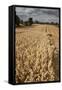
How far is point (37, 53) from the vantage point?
9.58 ft

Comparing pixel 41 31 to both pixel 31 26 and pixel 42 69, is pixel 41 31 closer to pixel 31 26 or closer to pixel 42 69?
pixel 31 26

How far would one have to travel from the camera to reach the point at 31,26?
114 inches

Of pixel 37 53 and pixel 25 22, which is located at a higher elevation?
pixel 25 22

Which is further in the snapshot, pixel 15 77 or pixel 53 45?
pixel 53 45

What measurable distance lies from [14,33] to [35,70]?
391 mm

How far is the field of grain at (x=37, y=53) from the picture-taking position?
2840 millimetres

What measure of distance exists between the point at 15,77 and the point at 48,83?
0.34 meters

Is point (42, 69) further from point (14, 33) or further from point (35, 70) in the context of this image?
point (14, 33)

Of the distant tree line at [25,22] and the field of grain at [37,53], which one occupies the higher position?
the distant tree line at [25,22]

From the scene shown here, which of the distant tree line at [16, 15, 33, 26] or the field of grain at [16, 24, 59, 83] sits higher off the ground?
the distant tree line at [16, 15, 33, 26]

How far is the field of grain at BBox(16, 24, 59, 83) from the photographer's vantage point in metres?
2.84
